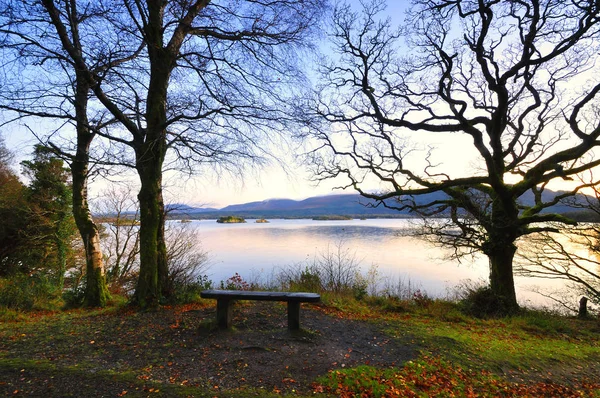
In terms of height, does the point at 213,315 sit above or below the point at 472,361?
above

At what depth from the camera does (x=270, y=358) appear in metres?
3.83

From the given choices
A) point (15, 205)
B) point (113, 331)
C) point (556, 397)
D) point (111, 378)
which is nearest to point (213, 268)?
point (15, 205)

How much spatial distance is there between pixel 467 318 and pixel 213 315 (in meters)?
6.11

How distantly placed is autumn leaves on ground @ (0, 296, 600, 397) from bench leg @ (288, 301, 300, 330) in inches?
5.4

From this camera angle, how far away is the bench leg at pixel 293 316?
473 cm

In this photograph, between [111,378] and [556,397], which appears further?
[556,397]

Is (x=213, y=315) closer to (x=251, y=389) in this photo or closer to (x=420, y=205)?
(x=251, y=389)

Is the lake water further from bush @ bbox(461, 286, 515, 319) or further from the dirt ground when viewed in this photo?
the dirt ground

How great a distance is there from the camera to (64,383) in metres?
3.02

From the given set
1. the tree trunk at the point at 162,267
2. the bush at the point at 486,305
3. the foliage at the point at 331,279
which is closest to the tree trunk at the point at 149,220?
the tree trunk at the point at 162,267

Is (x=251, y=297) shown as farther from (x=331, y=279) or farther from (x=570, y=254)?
(x=570, y=254)

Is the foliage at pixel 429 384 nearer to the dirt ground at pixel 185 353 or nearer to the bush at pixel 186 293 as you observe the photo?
the dirt ground at pixel 185 353

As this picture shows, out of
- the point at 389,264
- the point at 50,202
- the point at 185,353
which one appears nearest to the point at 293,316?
the point at 185,353

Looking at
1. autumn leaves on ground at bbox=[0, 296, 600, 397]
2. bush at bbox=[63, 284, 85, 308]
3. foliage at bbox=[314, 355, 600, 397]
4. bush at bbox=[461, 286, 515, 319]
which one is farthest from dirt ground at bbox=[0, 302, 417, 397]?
bush at bbox=[461, 286, 515, 319]
